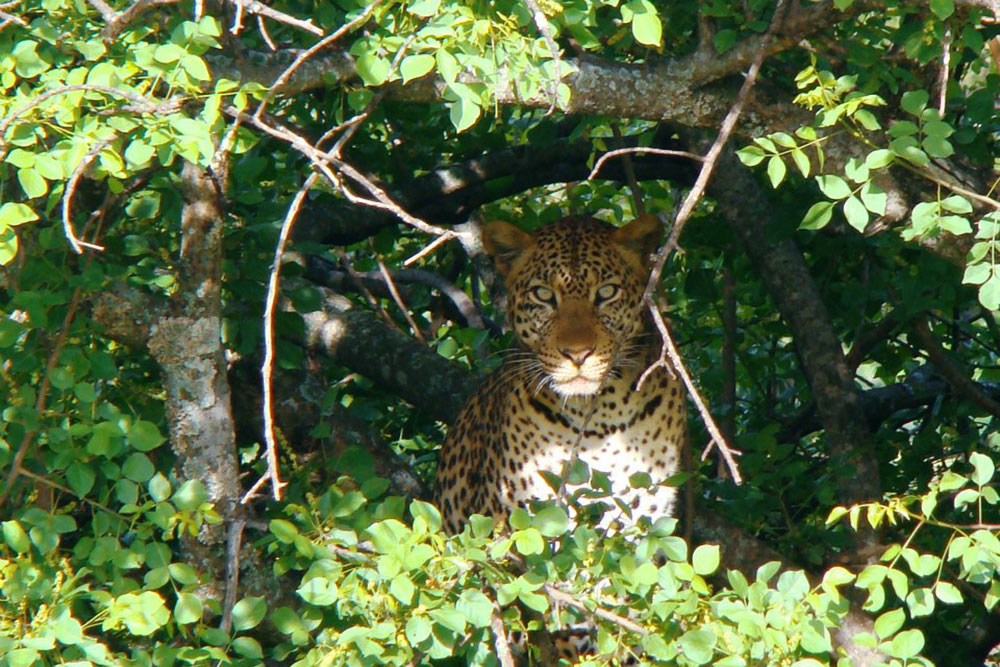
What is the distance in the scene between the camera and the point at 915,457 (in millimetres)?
5227

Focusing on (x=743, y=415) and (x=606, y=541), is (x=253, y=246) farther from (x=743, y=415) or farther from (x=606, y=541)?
(x=743, y=415)

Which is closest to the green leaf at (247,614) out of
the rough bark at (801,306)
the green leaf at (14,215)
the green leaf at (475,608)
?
the green leaf at (475,608)

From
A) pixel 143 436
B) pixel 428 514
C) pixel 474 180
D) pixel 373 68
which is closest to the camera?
pixel 373 68

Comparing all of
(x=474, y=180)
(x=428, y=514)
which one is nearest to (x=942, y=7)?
(x=428, y=514)

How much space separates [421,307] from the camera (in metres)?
6.18

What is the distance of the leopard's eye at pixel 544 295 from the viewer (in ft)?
16.7

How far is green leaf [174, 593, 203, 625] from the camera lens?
10.5 ft

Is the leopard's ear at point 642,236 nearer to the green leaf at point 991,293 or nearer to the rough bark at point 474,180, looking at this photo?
the rough bark at point 474,180

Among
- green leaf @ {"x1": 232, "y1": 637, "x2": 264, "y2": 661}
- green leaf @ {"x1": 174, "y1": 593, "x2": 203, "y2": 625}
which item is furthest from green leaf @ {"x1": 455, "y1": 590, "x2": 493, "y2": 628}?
green leaf @ {"x1": 174, "y1": 593, "x2": 203, "y2": 625}

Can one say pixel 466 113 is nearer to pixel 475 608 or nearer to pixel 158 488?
pixel 475 608

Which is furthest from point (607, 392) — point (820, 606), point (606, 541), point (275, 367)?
point (820, 606)

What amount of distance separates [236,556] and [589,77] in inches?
63.6

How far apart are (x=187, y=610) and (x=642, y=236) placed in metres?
2.50

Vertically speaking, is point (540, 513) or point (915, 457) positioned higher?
point (540, 513)
